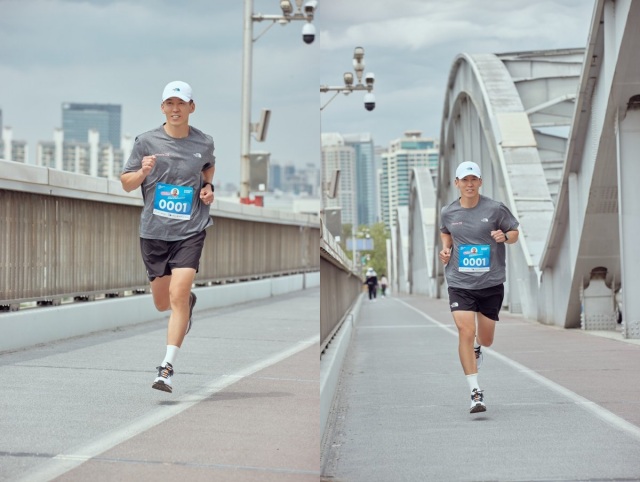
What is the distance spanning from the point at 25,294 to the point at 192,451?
5.84m

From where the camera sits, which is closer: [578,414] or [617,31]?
[578,414]

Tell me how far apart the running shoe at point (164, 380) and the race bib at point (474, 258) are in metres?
2.15

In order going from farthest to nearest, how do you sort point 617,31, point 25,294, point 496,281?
point 617,31 → point 25,294 → point 496,281

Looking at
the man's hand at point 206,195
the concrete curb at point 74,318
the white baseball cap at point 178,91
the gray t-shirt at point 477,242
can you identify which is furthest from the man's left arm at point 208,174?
the concrete curb at point 74,318

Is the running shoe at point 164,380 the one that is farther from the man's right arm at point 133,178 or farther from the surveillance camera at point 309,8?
the surveillance camera at point 309,8

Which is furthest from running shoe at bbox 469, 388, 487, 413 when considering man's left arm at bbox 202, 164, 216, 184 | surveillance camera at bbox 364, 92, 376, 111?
surveillance camera at bbox 364, 92, 376, 111

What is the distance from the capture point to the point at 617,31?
43.3ft

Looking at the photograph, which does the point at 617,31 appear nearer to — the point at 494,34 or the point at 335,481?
the point at 335,481

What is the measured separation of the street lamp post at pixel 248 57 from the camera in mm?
23516

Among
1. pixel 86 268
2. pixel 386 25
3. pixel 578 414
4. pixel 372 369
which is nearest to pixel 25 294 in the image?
pixel 86 268

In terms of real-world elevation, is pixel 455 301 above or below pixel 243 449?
above

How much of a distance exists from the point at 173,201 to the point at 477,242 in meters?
2.06

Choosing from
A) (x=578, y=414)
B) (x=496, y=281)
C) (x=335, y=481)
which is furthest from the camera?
(x=496, y=281)

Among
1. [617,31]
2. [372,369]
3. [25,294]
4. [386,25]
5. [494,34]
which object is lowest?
[372,369]
